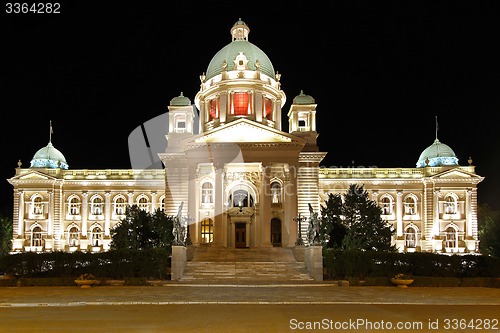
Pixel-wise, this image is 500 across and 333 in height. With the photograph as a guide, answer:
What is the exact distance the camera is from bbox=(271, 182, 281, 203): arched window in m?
61.0

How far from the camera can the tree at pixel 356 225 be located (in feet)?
153

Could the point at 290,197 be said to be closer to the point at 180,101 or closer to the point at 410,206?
the point at 180,101

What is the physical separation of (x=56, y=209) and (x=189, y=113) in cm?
2523

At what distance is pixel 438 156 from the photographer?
78.7m

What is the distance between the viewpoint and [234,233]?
59969mm

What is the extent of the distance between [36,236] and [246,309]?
207 feet

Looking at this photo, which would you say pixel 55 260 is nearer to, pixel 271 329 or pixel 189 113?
pixel 271 329

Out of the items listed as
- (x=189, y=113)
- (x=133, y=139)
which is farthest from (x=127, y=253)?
(x=133, y=139)

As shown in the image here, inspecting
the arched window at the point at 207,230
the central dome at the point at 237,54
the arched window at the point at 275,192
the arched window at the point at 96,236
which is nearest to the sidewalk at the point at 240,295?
the arched window at the point at 207,230

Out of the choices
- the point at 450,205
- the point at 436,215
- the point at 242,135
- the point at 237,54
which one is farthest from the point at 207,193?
the point at 450,205

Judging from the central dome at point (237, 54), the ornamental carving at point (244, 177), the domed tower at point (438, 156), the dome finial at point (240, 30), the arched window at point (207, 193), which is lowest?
the arched window at point (207, 193)

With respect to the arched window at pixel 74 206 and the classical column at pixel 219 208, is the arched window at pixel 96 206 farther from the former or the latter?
the classical column at pixel 219 208

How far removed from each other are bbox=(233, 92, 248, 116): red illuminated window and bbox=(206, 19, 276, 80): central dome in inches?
159

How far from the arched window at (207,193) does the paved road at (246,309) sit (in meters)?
29.5
